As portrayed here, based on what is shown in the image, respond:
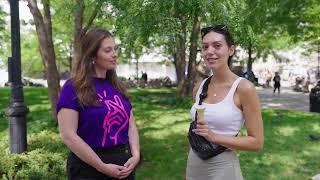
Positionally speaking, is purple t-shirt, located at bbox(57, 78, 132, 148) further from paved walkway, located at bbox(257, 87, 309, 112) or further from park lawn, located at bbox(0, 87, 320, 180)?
paved walkway, located at bbox(257, 87, 309, 112)

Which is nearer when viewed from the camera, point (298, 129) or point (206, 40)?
point (206, 40)

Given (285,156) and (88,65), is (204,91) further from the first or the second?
(285,156)

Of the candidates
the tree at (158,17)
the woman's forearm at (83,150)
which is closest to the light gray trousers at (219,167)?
the woman's forearm at (83,150)

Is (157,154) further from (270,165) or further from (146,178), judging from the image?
(270,165)

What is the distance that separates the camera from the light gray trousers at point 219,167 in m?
2.91

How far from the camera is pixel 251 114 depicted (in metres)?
2.77

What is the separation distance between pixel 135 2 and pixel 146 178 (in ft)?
8.35

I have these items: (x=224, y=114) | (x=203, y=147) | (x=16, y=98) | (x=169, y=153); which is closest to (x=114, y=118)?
(x=203, y=147)

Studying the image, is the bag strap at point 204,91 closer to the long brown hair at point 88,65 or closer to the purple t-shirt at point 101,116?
the purple t-shirt at point 101,116

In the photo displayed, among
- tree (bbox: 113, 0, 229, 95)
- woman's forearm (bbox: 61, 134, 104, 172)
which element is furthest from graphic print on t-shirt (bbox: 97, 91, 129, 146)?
tree (bbox: 113, 0, 229, 95)

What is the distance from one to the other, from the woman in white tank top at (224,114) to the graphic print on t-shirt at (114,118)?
1.54 feet

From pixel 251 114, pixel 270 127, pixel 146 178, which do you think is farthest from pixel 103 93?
pixel 270 127

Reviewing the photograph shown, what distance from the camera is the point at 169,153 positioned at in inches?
330

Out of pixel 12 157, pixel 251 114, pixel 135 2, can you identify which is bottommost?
pixel 12 157
